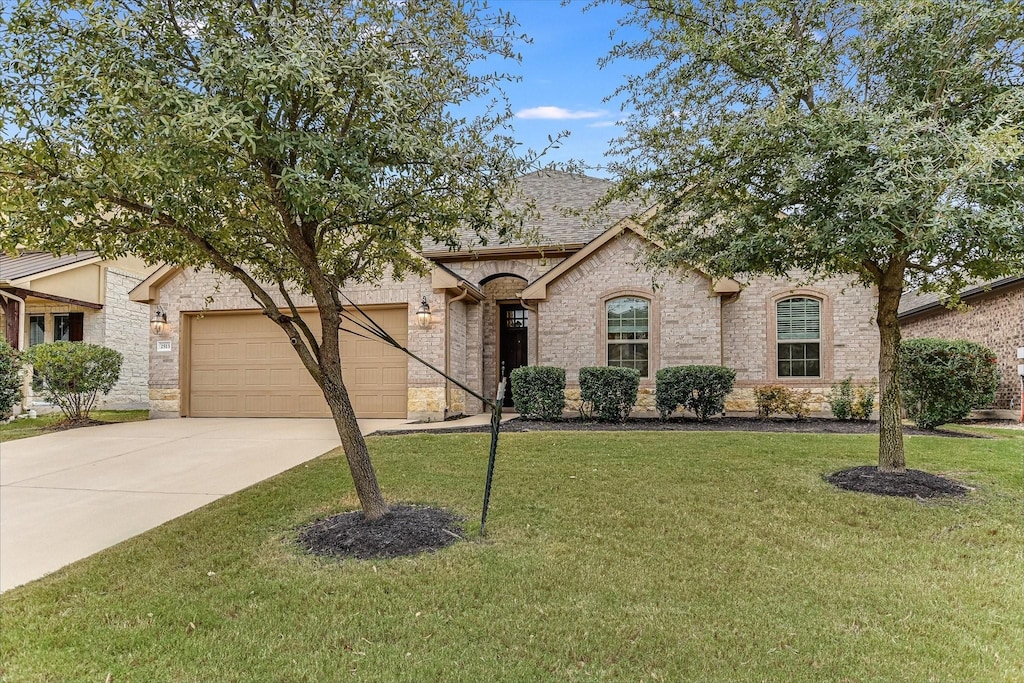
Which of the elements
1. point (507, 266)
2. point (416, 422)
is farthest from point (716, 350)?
point (416, 422)

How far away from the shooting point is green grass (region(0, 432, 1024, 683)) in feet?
9.09

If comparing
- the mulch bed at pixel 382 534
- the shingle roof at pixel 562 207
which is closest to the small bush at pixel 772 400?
the shingle roof at pixel 562 207

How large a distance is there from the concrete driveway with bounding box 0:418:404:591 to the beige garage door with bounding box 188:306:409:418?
60.0 inches

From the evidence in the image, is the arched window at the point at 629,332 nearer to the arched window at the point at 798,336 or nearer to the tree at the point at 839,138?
the arched window at the point at 798,336

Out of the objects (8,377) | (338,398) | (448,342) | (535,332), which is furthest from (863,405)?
(8,377)

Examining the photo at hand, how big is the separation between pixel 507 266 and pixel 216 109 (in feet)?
34.2

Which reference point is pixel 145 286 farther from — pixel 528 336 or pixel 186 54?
pixel 186 54

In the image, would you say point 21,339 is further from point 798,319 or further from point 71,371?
point 798,319

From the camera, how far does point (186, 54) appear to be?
12.9 feet

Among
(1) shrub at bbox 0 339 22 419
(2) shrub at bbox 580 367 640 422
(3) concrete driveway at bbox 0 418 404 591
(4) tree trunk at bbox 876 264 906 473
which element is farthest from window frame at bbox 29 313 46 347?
(4) tree trunk at bbox 876 264 906 473

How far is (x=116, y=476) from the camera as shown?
675 cm

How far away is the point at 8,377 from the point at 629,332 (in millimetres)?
12596

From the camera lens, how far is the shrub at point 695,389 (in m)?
10.7

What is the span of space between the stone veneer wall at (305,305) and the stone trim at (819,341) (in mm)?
6860
